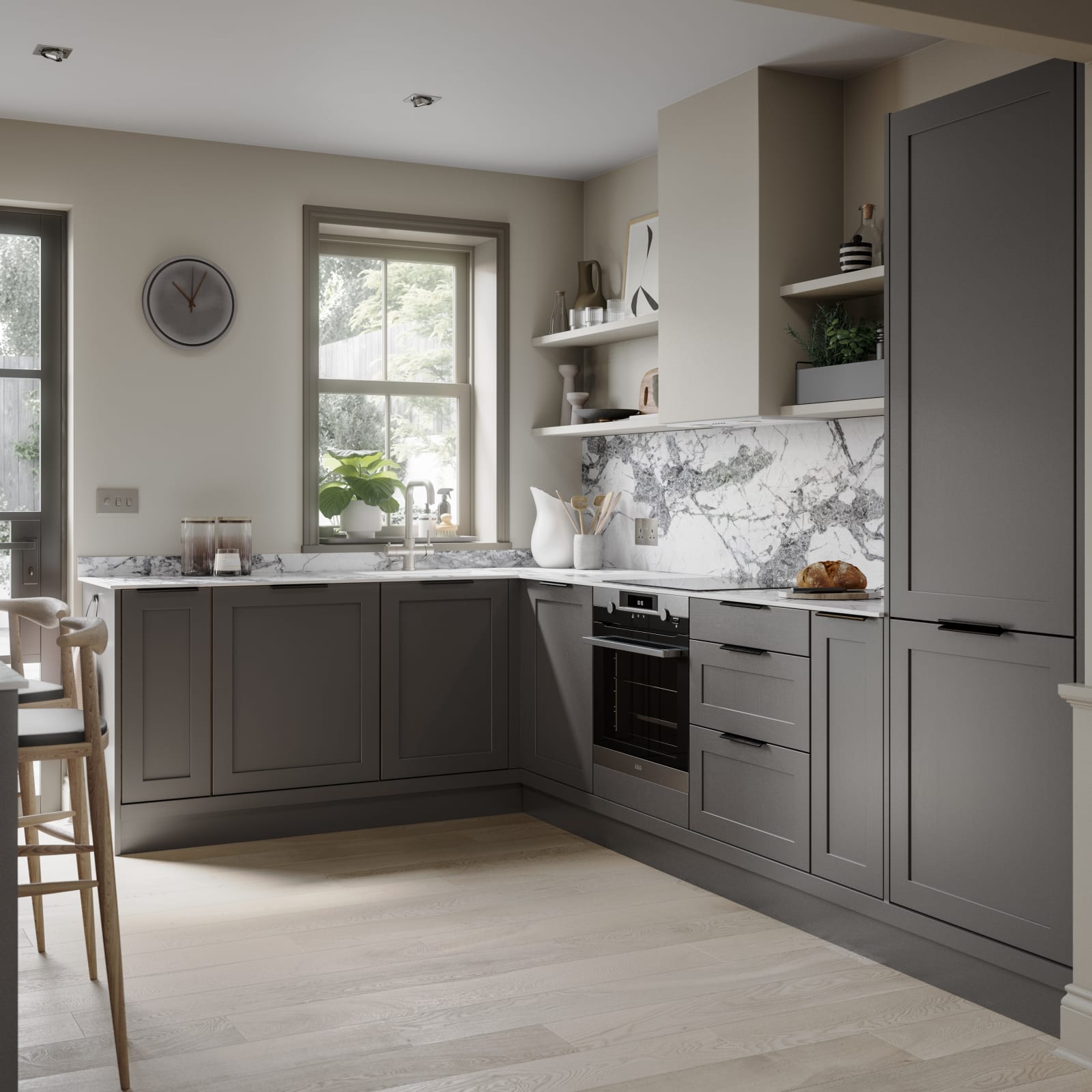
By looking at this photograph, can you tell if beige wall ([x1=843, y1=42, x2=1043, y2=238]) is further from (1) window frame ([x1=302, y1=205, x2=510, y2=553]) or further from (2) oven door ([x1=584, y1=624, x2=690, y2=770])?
Answer: (1) window frame ([x1=302, y1=205, x2=510, y2=553])

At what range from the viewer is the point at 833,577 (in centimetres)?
368

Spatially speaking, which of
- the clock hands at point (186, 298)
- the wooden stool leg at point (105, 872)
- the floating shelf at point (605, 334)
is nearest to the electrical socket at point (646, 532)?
the floating shelf at point (605, 334)

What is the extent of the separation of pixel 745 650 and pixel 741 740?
266mm

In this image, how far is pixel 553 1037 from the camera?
278cm

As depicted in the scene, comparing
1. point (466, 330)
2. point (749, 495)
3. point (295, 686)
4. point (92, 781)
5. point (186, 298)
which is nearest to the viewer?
point (92, 781)

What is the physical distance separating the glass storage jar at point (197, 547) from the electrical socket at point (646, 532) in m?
1.67

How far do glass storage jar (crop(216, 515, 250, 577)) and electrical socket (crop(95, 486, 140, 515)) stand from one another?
12.5 inches

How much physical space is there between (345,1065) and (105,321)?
303 centimetres

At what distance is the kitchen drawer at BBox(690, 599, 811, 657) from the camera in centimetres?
346

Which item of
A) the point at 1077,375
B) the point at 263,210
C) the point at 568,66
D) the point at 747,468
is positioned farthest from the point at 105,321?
the point at 1077,375

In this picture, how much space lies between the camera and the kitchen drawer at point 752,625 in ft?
11.4

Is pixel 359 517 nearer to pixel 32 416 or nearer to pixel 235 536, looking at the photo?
pixel 235 536

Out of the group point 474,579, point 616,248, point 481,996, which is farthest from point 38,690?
point 616,248

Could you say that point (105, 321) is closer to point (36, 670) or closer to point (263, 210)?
point (263, 210)
